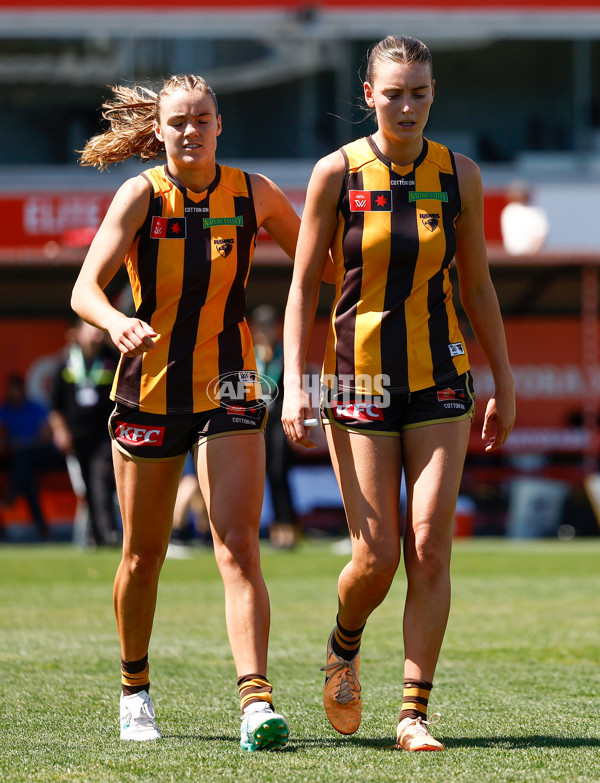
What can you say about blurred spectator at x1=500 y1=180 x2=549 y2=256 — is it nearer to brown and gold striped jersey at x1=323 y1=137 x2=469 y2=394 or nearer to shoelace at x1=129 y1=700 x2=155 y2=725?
brown and gold striped jersey at x1=323 y1=137 x2=469 y2=394

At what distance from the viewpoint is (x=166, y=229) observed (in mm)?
4086

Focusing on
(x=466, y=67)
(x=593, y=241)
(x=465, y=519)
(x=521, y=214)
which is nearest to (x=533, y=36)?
(x=466, y=67)

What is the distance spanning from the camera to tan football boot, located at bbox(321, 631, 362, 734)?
407cm

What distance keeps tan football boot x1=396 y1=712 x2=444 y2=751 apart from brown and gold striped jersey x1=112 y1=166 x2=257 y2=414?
1143 millimetres

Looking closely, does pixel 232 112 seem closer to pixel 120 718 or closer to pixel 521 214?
pixel 521 214

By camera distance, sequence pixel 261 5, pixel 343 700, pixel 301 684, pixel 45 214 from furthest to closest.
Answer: pixel 261 5
pixel 45 214
pixel 301 684
pixel 343 700

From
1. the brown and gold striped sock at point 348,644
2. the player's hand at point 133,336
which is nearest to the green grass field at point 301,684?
the brown and gold striped sock at point 348,644

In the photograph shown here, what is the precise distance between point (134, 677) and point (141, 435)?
823 mm

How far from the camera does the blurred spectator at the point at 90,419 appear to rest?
11828 millimetres

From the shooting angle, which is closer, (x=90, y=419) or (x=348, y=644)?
(x=348, y=644)

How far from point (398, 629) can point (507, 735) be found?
2.94 m

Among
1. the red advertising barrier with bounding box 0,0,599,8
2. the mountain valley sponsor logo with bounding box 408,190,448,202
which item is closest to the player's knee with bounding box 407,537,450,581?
the mountain valley sponsor logo with bounding box 408,190,448,202

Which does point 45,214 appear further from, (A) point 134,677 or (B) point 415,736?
(B) point 415,736

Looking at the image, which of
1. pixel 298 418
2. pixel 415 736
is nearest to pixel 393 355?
pixel 298 418
